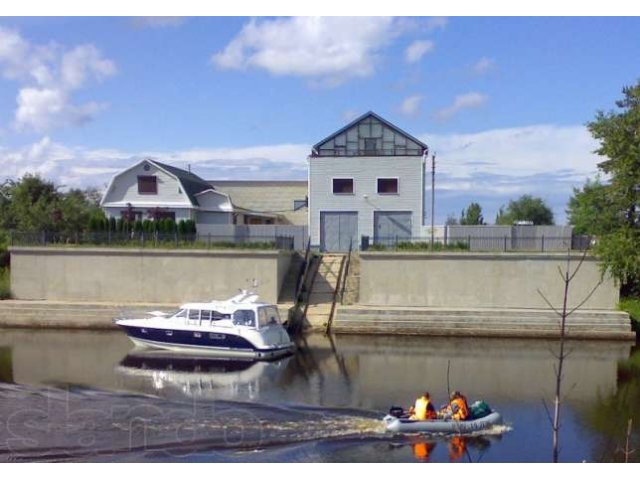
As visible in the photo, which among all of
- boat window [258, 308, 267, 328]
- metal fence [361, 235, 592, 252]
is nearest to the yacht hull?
boat window [258, 308, 267, 328]

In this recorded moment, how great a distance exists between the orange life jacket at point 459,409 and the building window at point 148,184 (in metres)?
36.2

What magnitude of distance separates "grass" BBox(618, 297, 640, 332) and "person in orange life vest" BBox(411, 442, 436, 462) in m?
20.0

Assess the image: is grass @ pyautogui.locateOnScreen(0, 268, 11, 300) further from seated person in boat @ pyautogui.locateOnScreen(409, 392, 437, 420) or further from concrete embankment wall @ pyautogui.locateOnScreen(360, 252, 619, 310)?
seated person in boat @ pyautogui.locateOnScreen(409, 392, 437, 420)

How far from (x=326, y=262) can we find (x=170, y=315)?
12542mm

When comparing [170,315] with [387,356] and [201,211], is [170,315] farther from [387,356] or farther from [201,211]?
[201,211]

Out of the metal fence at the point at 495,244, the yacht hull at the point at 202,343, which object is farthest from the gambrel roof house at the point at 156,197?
the yacht hull at the point at 202,343

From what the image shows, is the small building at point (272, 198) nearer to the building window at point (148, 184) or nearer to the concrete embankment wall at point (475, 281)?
the building window at point (148, 184)

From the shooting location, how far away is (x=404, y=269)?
38.2m

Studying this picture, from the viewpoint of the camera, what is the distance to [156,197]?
52125 millimetres

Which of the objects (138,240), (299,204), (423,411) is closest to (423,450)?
(423,411)

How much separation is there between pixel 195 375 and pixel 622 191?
21854 mm

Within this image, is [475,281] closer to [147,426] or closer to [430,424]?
[430,424]

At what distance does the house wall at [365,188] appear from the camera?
161 ft

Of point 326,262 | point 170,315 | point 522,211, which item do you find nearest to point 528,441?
point 170,315
